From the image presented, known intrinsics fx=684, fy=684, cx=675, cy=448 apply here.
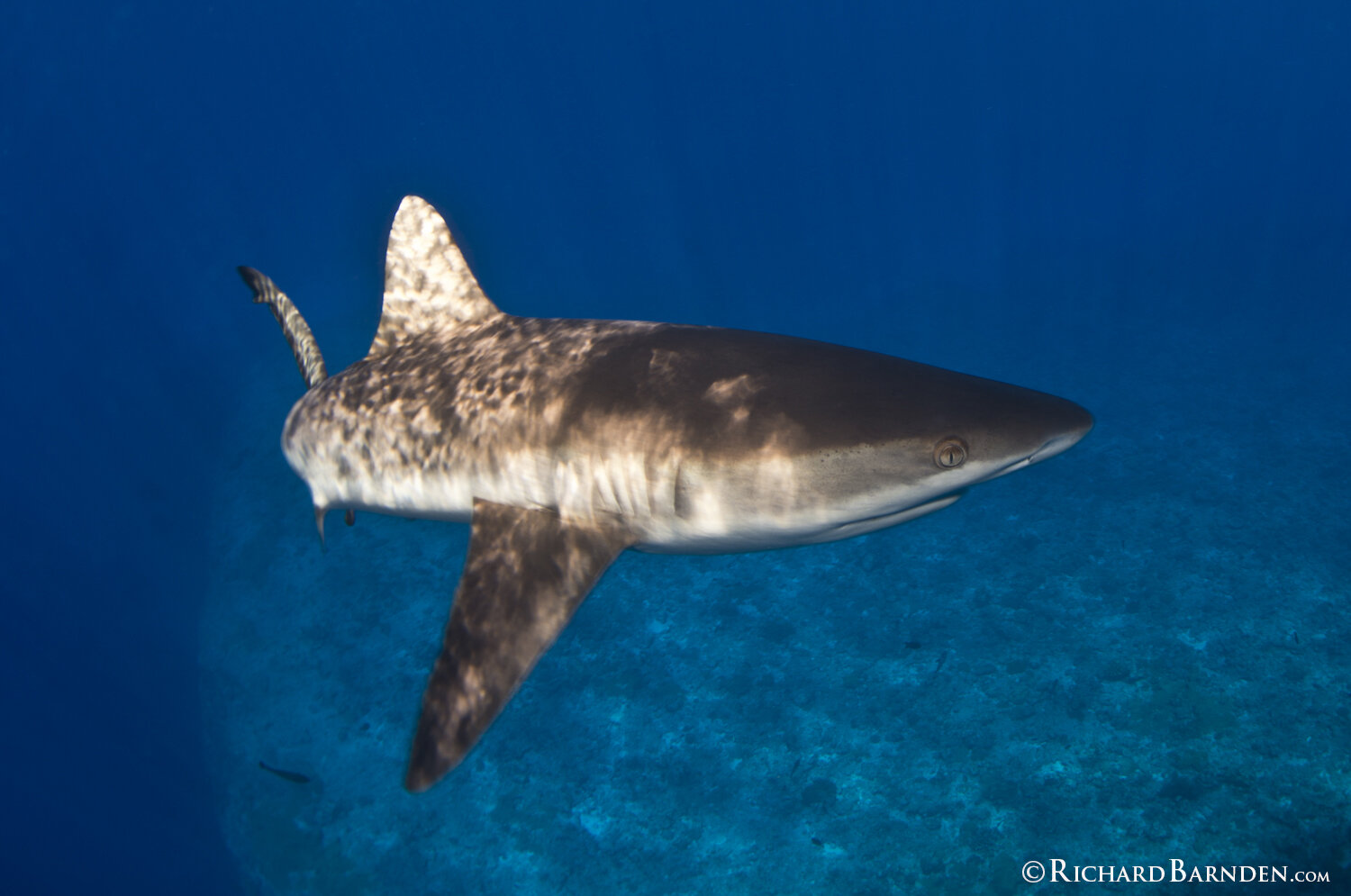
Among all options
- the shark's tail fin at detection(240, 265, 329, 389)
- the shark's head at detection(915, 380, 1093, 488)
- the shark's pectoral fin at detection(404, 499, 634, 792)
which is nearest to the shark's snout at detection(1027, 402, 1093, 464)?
the shark's head at detection(915, 380, 1093, 488)

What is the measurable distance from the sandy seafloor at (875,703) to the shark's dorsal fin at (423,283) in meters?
8.42

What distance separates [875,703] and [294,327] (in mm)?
9713

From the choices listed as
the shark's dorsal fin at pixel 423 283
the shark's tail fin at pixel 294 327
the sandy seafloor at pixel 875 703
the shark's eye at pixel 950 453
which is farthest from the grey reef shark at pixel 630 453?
the sandy seafloor at pixel 875 703

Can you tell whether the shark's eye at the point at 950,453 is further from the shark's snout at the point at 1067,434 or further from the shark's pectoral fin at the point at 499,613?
the shark's pectoral fin at the point at 499,613

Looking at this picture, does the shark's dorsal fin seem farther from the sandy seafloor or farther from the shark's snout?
the sandy seafloor

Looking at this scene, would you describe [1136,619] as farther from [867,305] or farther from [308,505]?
[867,305]

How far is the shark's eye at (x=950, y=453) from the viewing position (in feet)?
9.00

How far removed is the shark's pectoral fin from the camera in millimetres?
3033

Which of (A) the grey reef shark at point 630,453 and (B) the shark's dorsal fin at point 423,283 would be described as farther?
(B) the shark's dorsal fin at point 423,283

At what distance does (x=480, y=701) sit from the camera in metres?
3.07

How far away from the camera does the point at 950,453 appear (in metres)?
2.74

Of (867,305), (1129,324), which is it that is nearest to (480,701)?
(1129,324)

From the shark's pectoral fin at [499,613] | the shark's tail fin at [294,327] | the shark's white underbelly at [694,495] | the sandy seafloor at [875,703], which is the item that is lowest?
the sandy seafloor at [875,703]

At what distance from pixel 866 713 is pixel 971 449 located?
366 inches
